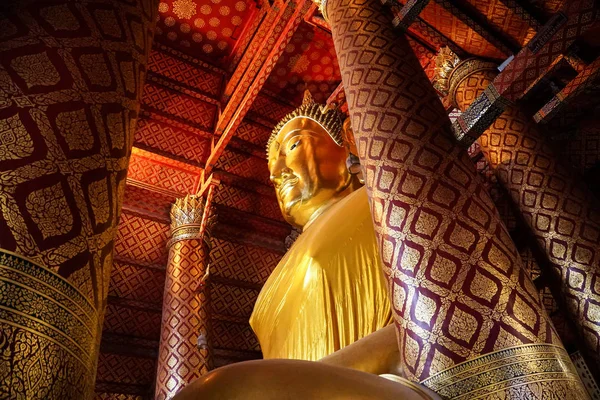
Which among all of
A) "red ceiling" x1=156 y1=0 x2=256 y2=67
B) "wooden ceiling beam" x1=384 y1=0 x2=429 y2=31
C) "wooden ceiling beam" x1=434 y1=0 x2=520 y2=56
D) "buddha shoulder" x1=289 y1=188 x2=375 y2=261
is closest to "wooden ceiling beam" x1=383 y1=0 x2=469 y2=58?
"wooden ceiling beam" x1=384 y1=0 x2=429 y2=31

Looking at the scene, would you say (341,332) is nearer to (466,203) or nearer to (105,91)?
(466,203)

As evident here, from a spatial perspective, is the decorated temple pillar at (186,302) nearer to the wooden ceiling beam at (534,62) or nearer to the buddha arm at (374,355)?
the buddha arm at (374,355)

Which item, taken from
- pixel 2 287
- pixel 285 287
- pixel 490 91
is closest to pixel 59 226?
pixel 2 287

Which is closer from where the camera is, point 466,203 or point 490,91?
point 466,203

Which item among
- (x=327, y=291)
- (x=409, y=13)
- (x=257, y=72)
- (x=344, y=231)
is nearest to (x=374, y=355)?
(x=327, y=291)

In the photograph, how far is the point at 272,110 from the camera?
577 cm

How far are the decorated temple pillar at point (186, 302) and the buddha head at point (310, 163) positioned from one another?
4.63 feet

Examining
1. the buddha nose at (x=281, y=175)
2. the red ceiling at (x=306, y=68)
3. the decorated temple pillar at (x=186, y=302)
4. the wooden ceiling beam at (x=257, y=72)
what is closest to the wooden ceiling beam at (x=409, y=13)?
the buddha nose at (x=281, y=175)

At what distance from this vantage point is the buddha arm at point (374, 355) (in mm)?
1658

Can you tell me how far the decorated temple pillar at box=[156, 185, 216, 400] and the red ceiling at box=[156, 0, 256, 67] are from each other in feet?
5.55

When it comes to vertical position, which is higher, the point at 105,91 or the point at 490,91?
the point at 490,91

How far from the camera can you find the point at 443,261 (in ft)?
4.39

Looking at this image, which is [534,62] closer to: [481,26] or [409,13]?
[409,13]

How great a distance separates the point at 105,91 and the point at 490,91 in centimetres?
129
